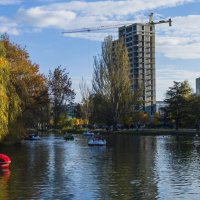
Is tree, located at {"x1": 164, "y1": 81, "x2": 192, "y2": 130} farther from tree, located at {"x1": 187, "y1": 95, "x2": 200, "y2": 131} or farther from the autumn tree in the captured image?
the autumn tree

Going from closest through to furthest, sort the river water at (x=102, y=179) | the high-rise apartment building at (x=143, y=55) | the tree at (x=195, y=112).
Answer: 1. the river water at (x=102, y=179)
2. the tree at (x=195, y=112)
3. the high-rise apartment building at (x=143, y=55)

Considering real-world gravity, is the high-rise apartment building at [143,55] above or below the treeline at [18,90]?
above

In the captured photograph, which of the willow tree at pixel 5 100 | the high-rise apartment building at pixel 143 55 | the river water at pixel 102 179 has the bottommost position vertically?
the river water at pixel 102 179

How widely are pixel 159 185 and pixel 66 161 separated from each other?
1324 cm

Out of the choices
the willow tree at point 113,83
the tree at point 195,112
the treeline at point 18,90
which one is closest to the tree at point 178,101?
the tree at point 195,112

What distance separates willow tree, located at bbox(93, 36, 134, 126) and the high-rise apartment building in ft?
270

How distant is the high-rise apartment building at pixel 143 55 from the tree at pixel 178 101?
8653cm

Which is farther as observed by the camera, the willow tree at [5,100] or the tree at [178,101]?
the tree at [178,101]

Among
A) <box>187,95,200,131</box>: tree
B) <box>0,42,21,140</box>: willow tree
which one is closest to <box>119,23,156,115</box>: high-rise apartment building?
<box>187,95,200,131</box>: tree

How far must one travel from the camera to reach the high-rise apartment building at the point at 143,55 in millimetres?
186000

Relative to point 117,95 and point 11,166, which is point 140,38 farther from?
point 11,166

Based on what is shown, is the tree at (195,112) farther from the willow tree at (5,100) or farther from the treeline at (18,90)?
the willow tree at (5,100)

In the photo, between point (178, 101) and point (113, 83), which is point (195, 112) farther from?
point (113, 83)

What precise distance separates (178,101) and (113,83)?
14313mm
